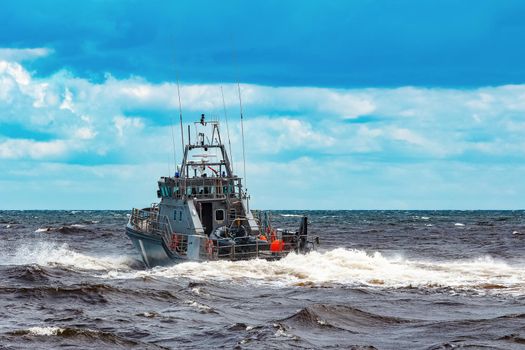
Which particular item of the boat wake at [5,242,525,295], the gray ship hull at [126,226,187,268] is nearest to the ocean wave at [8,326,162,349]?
the boat wake at [5,242,525,295]

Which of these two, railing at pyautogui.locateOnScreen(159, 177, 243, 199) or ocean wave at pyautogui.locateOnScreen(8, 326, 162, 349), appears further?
railing at pyautogui.locateOnScreen(159, 177, 243, 199)

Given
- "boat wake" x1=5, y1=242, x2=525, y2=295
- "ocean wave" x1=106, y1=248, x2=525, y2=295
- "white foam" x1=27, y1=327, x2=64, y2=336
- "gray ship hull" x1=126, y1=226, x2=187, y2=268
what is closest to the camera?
"white foam" x1=27, y1=327, x2=64, y2=336

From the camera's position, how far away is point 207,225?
32.5m

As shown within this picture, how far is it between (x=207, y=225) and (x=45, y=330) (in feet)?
52.7

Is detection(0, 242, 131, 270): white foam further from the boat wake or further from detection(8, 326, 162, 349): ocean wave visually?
detection(8, 326, 162, 349): ocean wave

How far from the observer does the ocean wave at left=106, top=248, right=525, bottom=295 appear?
2516cm

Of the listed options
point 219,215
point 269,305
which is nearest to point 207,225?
point 219,215

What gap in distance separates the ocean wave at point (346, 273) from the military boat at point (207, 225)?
697mm

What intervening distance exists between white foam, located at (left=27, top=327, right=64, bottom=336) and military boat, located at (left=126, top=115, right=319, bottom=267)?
Result: 12.0 m

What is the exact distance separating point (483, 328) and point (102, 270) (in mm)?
18801

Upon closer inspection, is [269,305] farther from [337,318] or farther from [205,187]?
[205,187]

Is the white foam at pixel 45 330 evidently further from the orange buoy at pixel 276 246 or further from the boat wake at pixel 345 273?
the orange buoy at pixel 276 246

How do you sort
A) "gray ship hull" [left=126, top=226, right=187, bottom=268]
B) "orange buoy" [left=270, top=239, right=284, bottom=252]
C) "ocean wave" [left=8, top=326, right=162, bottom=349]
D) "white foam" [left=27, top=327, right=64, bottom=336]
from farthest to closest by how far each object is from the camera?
"gray ship hull" [left=126, top=226, right=187, bottom=268], "orange buoy" [left=270, top=239, right=284, bottom=252], "white foam" [left=27, top=327, right=64, bottom=336], "ocean wave" [left=8, top=326, right=162, bottom=349]

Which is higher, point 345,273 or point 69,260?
point 69,260
